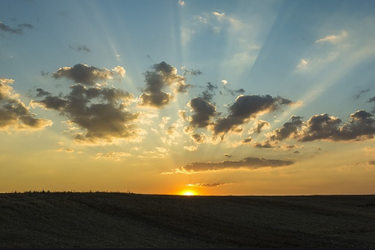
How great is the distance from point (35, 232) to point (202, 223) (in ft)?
65.1

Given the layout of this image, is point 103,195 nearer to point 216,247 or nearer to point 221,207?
point 221,207

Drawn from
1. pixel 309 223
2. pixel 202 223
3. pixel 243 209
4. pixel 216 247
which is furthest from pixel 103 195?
pixel 309 223

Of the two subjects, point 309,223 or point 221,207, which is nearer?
point 309,223

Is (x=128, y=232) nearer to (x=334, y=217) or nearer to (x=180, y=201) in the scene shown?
(x=180, y=201)

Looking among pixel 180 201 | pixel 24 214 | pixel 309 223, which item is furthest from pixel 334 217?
pixel 24 214

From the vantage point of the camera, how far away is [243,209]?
194 feet

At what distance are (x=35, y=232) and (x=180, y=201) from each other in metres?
28.7

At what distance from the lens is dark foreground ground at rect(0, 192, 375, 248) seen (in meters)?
34.4

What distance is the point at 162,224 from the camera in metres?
44.7

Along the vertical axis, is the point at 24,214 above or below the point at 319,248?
above

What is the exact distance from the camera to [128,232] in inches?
1534

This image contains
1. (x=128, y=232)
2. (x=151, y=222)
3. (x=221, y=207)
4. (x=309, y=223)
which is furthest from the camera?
(x=221, y=207)

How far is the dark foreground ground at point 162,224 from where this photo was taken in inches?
1356

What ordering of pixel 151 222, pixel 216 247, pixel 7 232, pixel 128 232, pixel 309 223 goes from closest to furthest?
1. pixel 7 232
2. pixel 216 247
3. pixel 128 232
4. pixel 151 222
5. pixel 309 223
